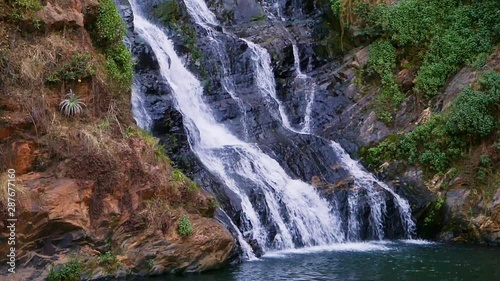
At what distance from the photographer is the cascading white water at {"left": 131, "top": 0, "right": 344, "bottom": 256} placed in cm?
1898

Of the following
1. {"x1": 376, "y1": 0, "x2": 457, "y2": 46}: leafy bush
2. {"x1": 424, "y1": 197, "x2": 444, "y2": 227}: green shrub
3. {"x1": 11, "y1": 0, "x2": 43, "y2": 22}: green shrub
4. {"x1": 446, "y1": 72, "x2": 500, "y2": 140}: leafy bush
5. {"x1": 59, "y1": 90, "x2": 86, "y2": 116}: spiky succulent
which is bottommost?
{"x1": 424, "y1": 197, "x2": 444, "y2": 227}: green shrub

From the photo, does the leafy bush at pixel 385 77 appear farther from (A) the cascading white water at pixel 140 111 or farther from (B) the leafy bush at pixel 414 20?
(A) the cascading white water at pixel 140 111

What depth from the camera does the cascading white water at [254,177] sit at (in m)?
19.0

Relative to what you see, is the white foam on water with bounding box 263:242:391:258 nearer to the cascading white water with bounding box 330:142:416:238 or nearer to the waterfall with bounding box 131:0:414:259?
the waterfall with bounding box 131:0:414:259

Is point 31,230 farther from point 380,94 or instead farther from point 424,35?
point 424,35

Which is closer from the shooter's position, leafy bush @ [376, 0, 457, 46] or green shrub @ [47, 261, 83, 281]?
green shrub @ [47, 261, 83, 281]

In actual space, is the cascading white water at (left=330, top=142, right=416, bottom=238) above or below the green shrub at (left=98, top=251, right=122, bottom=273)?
above

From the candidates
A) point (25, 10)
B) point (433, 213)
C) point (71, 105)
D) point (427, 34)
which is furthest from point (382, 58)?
point (25, 10)

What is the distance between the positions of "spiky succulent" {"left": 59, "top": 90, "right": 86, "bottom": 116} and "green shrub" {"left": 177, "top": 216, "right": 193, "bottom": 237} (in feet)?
12.9

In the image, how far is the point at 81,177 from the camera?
1495cm

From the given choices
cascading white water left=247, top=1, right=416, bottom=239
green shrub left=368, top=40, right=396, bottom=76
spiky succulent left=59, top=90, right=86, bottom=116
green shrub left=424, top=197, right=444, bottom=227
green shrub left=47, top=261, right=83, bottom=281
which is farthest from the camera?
green shrub left=368, top=40, right=396, bottom=76

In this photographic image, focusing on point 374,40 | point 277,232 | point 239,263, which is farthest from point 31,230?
point 374,40

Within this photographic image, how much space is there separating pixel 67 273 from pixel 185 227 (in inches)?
127

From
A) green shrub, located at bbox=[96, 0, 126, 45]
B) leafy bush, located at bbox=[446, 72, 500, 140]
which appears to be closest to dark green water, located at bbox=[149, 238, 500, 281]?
leafy bush, located at bbox=[446, 72, 500, 140]
